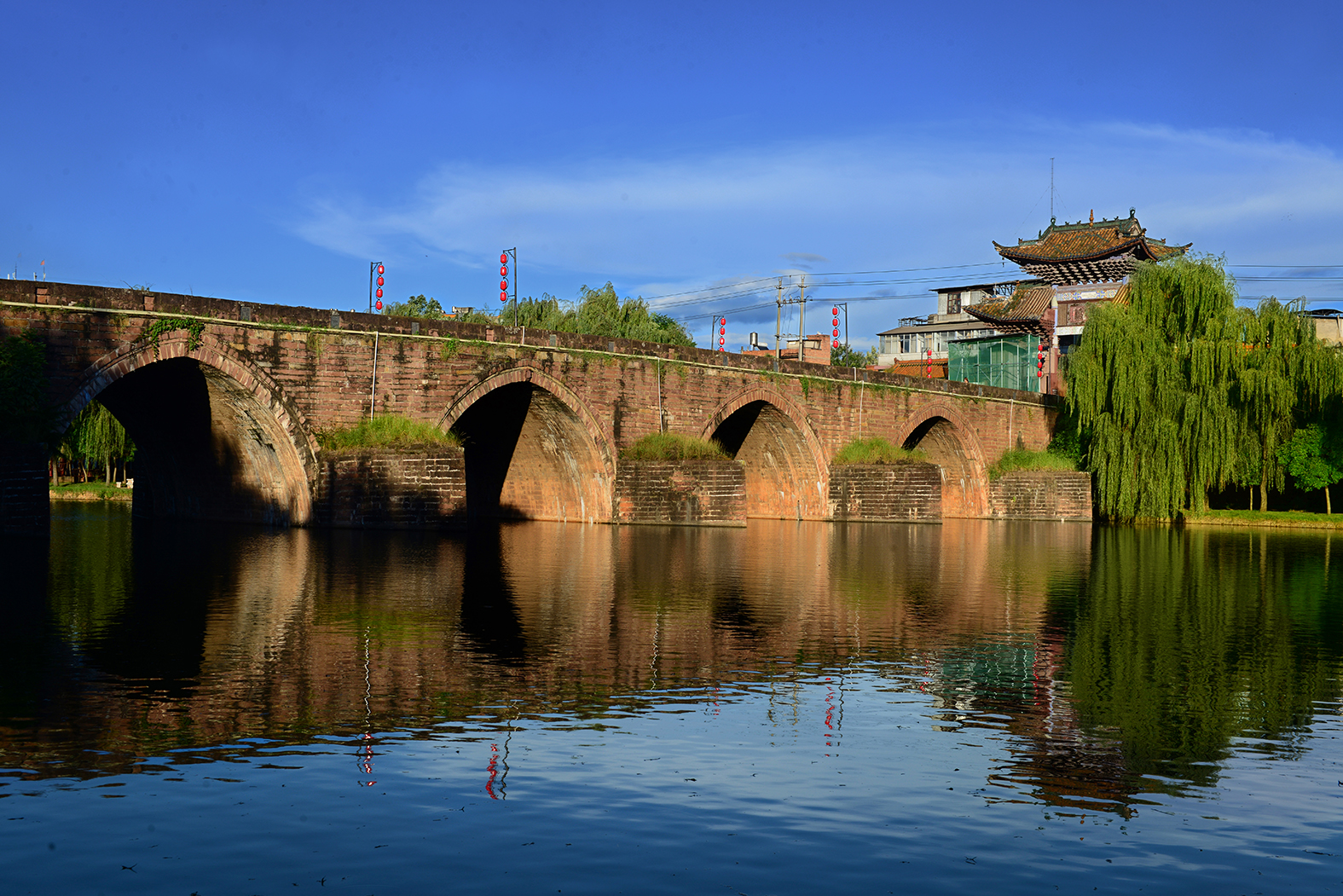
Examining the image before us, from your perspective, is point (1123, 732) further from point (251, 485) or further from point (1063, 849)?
point (251, 485)

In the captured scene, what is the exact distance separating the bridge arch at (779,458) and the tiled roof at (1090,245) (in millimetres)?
23121

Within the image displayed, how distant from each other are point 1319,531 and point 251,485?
33.4 meters

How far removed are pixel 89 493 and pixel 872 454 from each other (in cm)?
3127

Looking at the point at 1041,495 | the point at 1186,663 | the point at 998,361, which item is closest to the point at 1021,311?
the point at 998,361

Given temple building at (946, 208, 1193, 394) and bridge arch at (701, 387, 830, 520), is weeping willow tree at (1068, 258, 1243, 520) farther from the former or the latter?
temple building at (946, 208, 1193, 394)

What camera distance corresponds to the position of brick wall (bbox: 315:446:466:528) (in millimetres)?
27453

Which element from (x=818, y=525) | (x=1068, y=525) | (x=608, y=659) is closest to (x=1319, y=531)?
(x=1068, y=525)

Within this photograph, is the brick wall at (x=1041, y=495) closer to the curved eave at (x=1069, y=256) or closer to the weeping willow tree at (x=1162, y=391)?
the weeping willow tree at (x=1162, y=391)

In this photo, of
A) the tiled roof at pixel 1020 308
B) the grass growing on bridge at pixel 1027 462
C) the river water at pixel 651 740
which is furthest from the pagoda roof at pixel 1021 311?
the river water at pixel 651 740

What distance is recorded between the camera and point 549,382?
3266cm

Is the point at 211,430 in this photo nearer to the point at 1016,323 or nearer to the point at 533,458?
the point at 533,458

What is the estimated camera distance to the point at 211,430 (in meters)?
29.2

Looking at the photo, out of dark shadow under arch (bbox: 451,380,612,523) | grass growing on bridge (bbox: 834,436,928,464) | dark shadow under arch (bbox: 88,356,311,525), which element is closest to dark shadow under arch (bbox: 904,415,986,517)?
grass growing on bridge (bbox: 834,436,928,464)

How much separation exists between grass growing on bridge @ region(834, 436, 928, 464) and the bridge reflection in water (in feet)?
62.8
